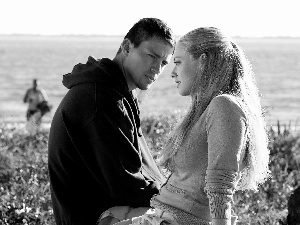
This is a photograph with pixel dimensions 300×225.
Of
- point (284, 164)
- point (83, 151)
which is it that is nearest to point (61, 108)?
point (83, 151)

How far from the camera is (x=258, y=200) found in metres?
6.22

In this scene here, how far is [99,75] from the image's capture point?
368cm

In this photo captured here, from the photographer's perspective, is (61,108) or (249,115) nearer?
(249,115)

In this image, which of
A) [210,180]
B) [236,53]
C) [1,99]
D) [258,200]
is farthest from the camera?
[1,99]

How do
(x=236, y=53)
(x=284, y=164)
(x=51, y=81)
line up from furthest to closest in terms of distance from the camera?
(x=51, y=81), (x=284, y=164), (x=236, y=53)

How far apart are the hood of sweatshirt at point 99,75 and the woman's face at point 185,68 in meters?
0.89

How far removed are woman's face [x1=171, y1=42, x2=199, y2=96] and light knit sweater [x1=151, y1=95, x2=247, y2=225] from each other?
0.18 meters

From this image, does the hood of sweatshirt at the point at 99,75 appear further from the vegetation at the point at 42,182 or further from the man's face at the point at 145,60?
the vegetation at the point at 42,182

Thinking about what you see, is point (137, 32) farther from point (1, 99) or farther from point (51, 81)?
point (51, 81)

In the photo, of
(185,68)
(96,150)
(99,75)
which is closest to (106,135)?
(96,150)

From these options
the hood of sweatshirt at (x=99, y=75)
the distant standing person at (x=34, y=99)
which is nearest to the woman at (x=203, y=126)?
the hood of sweatshirt at (x=99, y=75)

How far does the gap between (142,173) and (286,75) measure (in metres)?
63.9

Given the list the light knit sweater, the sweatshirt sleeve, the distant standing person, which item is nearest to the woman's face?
the light knit sweater

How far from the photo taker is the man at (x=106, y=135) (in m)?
3.48
